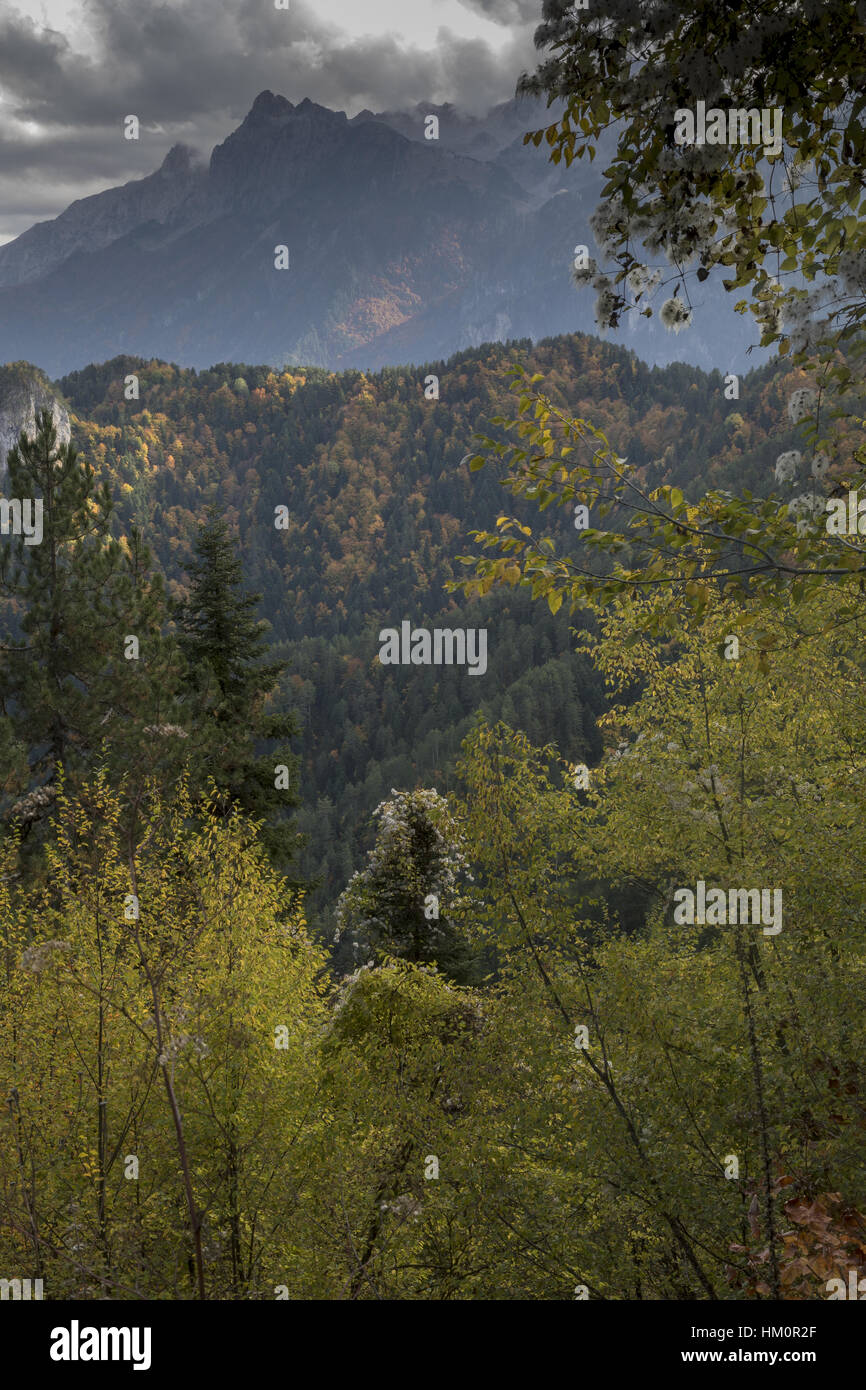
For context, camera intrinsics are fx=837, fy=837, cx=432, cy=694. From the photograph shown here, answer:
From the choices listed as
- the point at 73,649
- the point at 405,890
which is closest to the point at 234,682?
the point at 73,649

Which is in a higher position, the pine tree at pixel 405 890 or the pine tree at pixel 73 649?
the pine tree at pixel 73 649

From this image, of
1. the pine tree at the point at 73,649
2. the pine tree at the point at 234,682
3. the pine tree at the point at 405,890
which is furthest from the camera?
the pine tree at the point at 234,682

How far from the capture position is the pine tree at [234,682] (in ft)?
75.4

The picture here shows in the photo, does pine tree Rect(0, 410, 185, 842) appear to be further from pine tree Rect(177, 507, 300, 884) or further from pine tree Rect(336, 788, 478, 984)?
pine tree Rect(336, 788, 478, 984)

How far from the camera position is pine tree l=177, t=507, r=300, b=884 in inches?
905

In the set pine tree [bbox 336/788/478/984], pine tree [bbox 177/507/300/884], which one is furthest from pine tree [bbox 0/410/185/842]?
pine tree [bbox 336/788/478/984]

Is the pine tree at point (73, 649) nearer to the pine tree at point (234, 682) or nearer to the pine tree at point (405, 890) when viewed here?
the pine tree at point (234, 682)

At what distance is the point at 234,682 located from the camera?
79.3 feet

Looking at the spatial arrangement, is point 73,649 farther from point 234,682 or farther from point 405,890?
point 405,890

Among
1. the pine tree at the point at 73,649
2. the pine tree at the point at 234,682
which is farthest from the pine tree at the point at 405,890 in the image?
the pine tree at the point at 73,649

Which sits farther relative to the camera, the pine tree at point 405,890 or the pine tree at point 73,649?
the pine tree at point 405,890

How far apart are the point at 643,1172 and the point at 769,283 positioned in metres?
6.91
